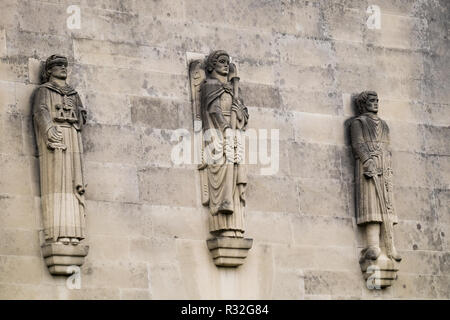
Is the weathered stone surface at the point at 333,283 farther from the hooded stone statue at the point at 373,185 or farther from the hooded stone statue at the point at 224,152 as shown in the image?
the hooded stone statue at the point at 224,152

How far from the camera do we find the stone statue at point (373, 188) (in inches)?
634

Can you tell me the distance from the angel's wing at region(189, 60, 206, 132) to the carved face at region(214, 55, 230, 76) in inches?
7.4

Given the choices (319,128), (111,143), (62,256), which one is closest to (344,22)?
(319,128)

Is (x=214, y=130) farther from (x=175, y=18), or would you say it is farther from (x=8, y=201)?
(x=8, y=201)

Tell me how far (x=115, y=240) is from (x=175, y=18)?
286 centimetres

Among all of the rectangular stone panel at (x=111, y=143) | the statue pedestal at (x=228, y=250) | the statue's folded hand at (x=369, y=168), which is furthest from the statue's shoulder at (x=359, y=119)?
the rectangular stone panel at (x=111, y=143)

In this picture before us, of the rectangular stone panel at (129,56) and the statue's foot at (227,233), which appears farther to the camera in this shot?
the statue's foot at (227,233)

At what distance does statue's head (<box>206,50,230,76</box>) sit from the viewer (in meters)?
15.5

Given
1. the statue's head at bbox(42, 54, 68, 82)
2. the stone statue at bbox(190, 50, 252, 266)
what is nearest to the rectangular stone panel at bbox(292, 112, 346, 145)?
the stone statue at bbox(190, 50, 252, 266)

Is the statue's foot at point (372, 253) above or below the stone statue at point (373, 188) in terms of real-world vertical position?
below

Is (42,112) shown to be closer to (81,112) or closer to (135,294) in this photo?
(81,112)

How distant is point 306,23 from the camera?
1656 centimetres

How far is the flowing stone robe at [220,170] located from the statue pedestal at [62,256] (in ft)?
5.78

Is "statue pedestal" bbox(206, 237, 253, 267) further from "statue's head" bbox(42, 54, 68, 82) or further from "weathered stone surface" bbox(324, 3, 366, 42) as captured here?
"weathered stone surface" bbox(324, 3, 366, 42)
